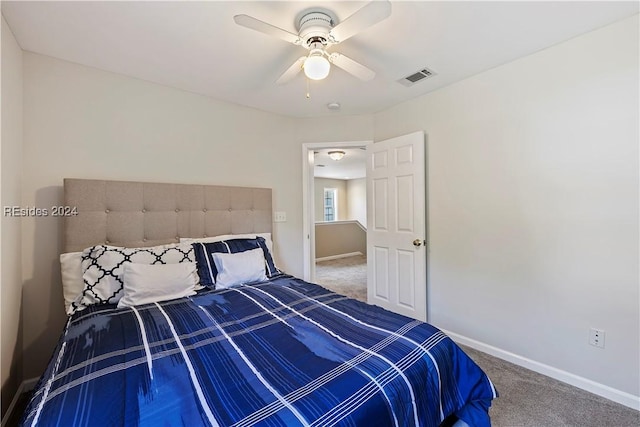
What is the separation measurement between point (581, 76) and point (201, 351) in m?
2.82

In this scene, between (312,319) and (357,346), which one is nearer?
(357,346)

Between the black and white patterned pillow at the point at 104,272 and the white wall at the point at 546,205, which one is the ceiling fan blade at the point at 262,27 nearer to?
the black and white patterned pillow at the point at 104,272

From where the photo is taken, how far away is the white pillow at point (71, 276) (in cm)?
181

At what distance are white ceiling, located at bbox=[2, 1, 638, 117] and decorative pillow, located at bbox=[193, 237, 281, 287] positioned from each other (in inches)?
55.0

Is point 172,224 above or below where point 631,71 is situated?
below

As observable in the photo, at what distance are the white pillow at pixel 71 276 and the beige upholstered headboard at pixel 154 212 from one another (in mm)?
116

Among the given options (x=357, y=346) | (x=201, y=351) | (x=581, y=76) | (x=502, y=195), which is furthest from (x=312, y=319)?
(x=581, y=76)

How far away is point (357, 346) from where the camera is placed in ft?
3.97

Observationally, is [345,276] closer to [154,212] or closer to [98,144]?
[154,212]

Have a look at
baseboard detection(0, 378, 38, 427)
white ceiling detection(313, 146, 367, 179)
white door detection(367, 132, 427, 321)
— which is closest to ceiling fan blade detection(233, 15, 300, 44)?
white door detection(367, 132, 427, 321)

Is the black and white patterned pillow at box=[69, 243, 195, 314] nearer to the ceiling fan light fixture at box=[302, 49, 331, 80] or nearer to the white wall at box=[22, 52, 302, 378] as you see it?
the white wall at box=[22, 52, 302, 378]

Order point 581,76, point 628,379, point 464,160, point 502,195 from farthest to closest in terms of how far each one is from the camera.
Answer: point 464,160 → point 502,195 → point 581,76 → point 628,379

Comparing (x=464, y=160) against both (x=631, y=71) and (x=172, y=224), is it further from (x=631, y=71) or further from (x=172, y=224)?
(x=172, y=224)

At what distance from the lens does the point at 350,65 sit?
5.86 feet
